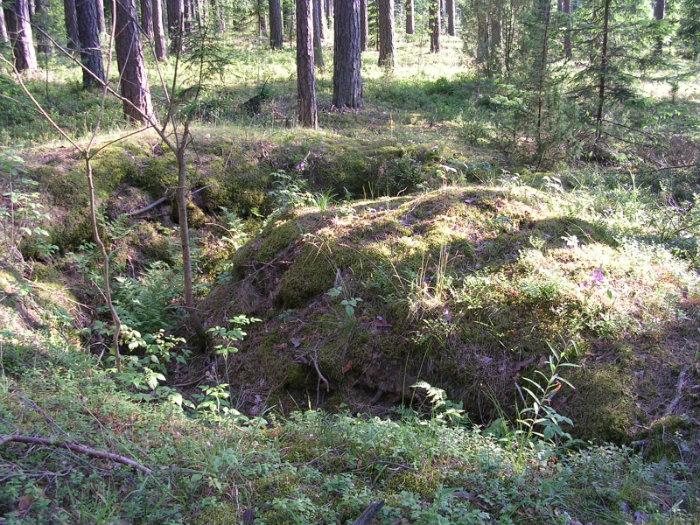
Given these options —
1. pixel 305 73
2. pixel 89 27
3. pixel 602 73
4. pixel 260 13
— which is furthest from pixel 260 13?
pixel 602 73

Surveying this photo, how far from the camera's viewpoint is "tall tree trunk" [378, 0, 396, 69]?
1844 cm

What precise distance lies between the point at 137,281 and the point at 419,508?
433 cm

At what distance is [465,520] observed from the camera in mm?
2494

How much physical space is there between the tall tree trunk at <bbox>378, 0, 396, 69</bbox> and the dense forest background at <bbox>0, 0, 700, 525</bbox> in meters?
9.74

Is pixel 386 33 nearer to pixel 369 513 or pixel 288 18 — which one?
pixel 288 18

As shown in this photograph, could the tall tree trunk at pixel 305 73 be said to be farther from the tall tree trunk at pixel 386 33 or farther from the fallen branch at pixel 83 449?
the fallen branch at pixel 83 449

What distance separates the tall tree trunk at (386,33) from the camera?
18.4 metres

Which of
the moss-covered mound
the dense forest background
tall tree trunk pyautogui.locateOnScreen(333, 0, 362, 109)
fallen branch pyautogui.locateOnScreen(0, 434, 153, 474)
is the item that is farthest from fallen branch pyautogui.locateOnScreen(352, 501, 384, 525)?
tall tree trunk pyautogui.locateOnScreen(333, 0, 362, 109)

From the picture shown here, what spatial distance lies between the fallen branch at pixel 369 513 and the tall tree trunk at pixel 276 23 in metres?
23.0

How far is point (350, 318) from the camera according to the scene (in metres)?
4.61

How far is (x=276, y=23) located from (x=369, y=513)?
23.4 meters

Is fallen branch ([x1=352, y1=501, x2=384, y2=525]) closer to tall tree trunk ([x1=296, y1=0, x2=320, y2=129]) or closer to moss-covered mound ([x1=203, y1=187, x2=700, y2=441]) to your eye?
moss-covered mound ([x1=203, y1=187, x2=700, y2=441])

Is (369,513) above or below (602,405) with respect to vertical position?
above

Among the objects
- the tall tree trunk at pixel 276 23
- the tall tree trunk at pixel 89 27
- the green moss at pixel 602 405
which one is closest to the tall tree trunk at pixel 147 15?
the tall tree trunk at pixel 276 23
